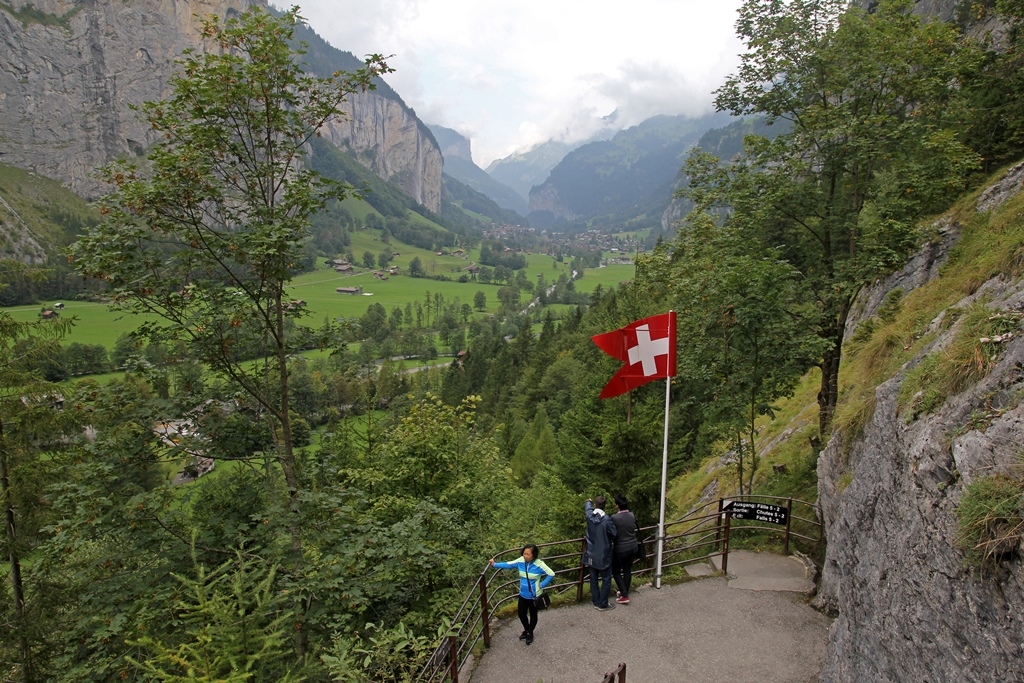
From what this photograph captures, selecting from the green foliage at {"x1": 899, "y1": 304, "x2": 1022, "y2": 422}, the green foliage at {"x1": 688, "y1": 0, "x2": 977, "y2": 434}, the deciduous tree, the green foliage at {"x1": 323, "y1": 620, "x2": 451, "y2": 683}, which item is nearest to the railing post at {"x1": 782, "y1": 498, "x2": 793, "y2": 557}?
the green foliage at {"x1": 688, "y1": 0, "x2": 977, "y2": 434}

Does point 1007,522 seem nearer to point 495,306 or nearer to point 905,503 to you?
point 905,503

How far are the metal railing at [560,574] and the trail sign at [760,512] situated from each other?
0.25 feet

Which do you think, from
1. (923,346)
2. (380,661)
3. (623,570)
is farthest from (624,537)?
(923,346)

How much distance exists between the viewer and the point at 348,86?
8.26m

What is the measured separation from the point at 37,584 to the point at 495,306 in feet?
516

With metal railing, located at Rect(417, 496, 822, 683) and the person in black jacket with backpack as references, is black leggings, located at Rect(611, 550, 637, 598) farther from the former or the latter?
metal railing, located at Rect(417, 496, 822, 683)

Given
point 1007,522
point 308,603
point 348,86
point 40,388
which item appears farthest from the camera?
point 40,388

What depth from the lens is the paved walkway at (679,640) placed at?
7.34 m

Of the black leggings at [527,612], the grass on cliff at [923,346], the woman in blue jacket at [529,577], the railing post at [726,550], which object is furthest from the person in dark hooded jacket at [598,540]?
the grass on cliff at [923,346]

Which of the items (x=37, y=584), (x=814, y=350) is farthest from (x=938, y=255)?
(x=37, y=584)

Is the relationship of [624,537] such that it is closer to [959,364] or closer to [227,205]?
[959,364]

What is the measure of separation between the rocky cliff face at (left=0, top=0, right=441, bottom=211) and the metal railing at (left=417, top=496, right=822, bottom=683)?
204297mm

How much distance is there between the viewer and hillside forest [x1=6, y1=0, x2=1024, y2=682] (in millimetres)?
6930

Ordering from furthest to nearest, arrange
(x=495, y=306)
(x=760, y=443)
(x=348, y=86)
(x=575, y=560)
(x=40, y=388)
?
(x=495, y=306), (x=760, y=443), (x=575, y=560), (x=40, y=388), (x=348, y=86)
